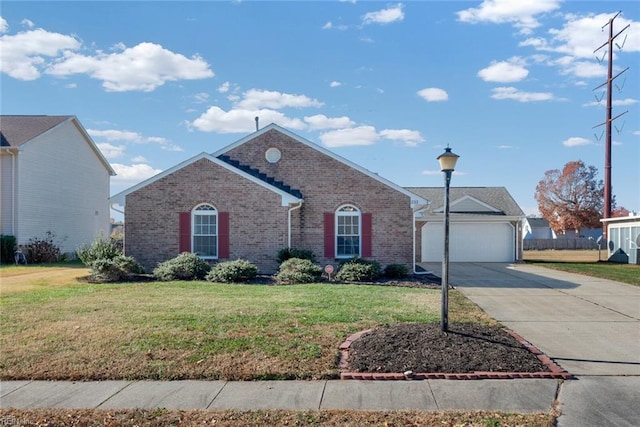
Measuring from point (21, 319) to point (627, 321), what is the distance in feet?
36.6

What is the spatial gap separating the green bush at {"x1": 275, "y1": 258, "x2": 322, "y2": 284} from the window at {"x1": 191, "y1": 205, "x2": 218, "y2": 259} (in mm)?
2999

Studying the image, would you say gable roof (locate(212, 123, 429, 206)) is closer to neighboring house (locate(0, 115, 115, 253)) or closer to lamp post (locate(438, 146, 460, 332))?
neighboring house (locate(0, 115, 115, 253))

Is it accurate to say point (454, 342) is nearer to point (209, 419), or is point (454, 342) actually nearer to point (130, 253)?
point (209, 419)

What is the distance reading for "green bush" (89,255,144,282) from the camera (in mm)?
14664

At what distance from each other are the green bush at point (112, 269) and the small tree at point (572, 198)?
49.3 meters

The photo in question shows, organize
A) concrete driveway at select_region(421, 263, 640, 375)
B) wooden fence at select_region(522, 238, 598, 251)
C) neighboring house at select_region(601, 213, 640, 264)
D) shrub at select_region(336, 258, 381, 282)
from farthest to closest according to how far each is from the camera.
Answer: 1. wooden fence at select_region(522, 238, 598, 251)
2. neighboring house at select_region(601, 213, 640, 264)
3. shrub at select_region(336, 258, 381, 282)
4. concrete driveway at select_region(421, 263, 640, 375)

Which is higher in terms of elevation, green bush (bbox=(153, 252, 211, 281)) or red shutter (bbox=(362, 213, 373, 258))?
red shutter (bbox=(362, 213, 373, 258))

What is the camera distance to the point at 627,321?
956 centimetres

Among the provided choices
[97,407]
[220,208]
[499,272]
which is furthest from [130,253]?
[499,272]

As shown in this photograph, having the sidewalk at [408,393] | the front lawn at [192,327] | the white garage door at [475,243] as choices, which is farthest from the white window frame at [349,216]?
the sidewalk at [408,393]

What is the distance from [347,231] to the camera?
17672mm

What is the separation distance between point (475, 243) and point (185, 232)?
15.9 metres

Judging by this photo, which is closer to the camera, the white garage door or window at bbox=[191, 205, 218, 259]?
window at bbox=[191, 205, 218, 259]

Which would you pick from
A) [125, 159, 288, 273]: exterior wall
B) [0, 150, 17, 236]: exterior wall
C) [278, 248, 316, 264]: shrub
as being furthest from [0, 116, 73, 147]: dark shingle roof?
[278, 248, 316, 264]: shrub
